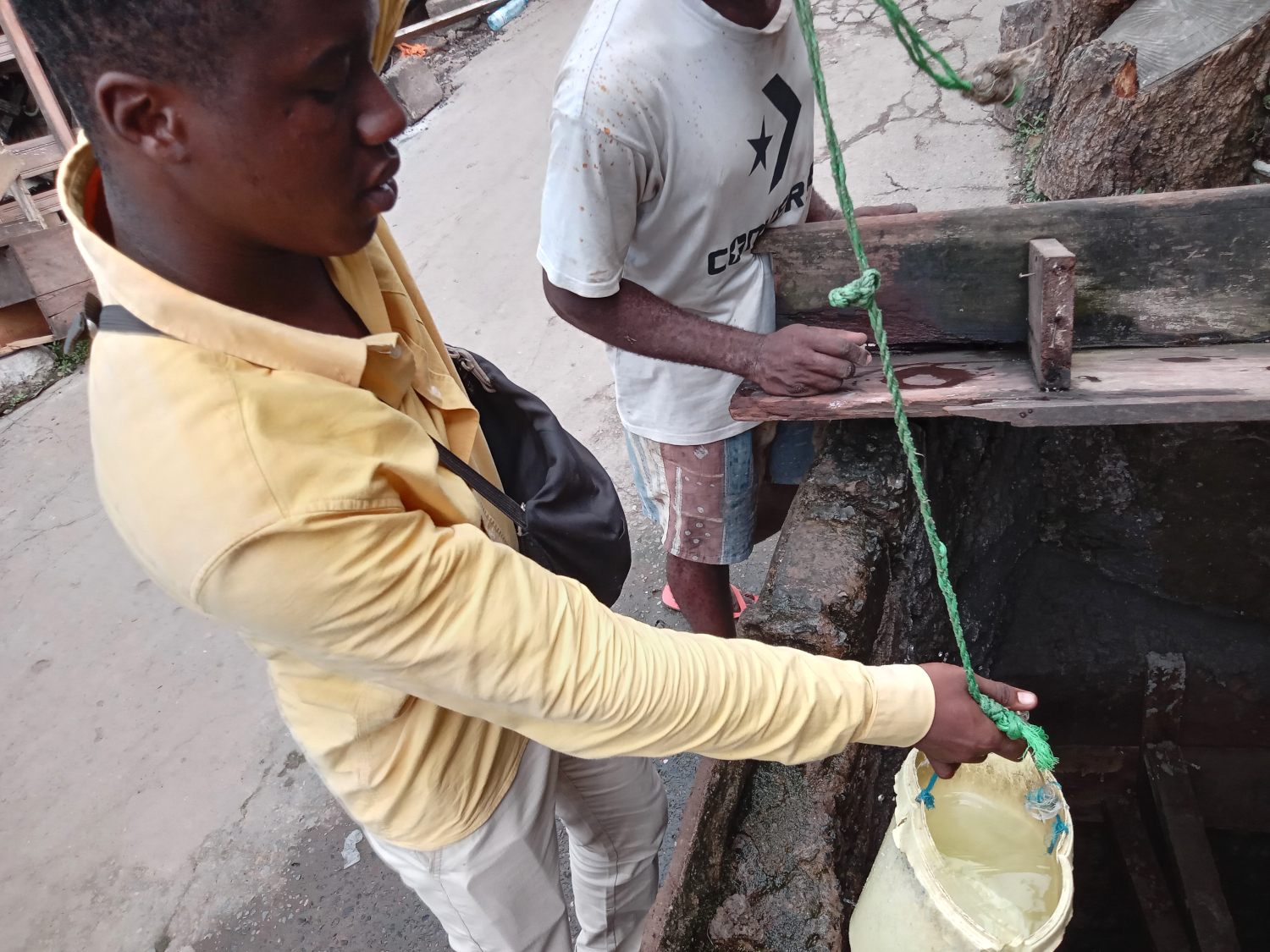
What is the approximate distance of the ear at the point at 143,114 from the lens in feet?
2.58

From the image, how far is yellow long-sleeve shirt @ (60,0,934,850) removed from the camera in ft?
2.72

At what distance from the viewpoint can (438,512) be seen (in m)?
1.03

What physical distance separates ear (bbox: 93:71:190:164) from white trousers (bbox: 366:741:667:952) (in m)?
0.93

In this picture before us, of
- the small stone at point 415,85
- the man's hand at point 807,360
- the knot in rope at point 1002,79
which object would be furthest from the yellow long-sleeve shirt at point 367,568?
the small stone at point 415,85

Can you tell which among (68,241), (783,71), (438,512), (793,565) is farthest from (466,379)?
(68,241)

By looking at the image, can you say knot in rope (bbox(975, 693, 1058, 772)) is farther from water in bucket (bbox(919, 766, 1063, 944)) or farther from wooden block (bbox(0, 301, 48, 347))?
wooden block (bbox(0, 301, 48, 347))

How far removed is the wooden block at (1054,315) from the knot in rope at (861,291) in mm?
602

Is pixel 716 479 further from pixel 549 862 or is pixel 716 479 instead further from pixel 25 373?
pixel 25 373

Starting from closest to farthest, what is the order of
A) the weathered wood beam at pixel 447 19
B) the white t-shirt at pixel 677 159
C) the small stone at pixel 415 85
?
the white t-shirt at pixel 677 159 < the small stone at pixel 415 85 < the weathered wood beam at pixel 447 19

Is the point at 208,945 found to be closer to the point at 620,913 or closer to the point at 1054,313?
the point at 620,913

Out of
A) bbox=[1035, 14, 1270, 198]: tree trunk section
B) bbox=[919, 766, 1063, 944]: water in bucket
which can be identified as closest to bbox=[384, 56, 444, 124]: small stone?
bbox=[1035, 14, 1270, 198]: tree trunk section

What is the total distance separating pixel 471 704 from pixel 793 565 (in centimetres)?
78

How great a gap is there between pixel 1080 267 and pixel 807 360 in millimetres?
669

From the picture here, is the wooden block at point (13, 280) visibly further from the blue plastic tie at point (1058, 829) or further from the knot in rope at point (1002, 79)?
the blue plastic tie at point (1058, 829)
